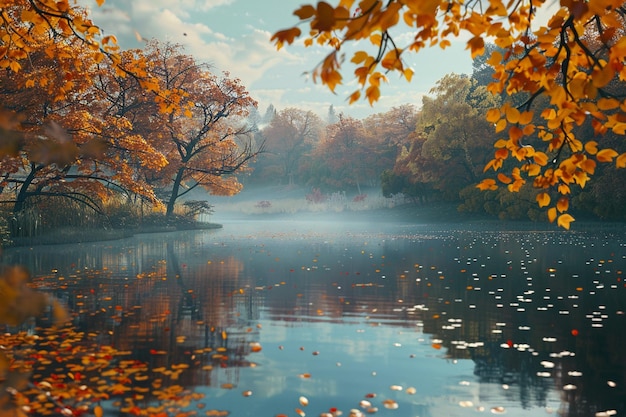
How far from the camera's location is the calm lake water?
5355mm

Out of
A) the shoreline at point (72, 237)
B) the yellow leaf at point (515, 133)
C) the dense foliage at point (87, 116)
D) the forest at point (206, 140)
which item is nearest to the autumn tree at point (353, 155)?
the forest at point (206, 140)

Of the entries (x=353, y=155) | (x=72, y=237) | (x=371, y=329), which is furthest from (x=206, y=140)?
(x=371, y=329)

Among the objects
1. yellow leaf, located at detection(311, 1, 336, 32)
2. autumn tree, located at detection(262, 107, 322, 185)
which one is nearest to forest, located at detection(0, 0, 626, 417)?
yellow leaf, located at detection(311, 1, 336, 32)

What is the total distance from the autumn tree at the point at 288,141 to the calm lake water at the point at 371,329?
2886 inches

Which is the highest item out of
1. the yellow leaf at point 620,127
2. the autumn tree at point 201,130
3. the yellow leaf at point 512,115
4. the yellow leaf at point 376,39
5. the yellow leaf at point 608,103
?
the autumn tree at point 201,130

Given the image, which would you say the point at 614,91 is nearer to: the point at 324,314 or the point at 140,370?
the point at 324,314

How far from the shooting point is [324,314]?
950 centimetres

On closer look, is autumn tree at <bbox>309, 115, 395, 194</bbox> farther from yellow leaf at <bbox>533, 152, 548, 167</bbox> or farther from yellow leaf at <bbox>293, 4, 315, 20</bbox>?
yellow leaf at <bbox>293, 4, 315, 20</bbox>

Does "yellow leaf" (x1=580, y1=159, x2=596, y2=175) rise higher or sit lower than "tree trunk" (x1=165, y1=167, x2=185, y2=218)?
lower

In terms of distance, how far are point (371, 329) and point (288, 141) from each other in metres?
83.2

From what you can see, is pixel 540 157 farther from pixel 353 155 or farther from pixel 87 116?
pixel 353 155

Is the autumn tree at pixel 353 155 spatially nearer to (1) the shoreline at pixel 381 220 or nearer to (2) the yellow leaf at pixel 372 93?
(1) the shoreline at pixel 381 220

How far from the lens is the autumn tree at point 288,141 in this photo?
296ft

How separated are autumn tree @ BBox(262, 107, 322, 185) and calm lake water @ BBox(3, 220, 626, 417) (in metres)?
73.3
